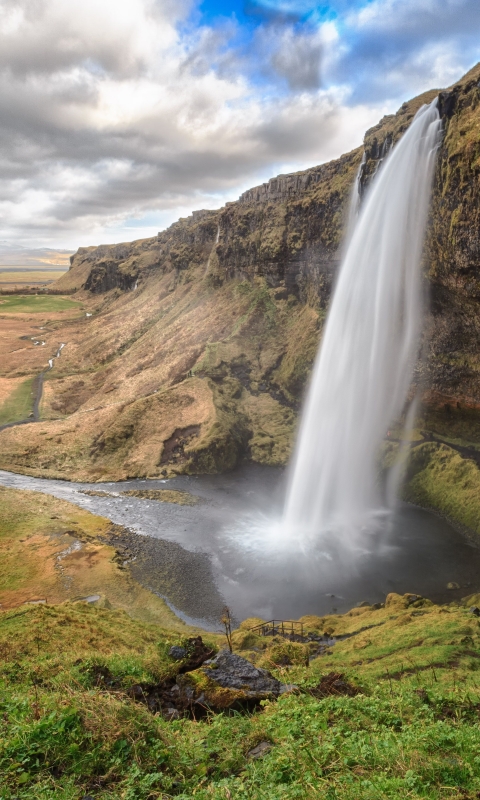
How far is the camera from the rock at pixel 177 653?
11.4 m

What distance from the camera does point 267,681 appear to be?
10.4 m

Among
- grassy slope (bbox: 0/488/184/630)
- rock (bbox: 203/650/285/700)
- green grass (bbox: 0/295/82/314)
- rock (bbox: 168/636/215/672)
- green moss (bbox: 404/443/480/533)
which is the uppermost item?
green grass (bbox: 0/295/82/314)

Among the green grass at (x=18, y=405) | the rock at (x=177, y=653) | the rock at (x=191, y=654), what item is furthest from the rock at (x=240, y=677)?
the green grass at (x=18, y=405)

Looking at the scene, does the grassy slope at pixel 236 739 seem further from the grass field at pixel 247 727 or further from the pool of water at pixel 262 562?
the pool of water at pixel 262 562

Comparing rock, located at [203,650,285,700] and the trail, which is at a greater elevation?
rock, located at [203,650,285,700]

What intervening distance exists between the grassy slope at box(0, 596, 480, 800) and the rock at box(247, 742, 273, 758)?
83 millimetres

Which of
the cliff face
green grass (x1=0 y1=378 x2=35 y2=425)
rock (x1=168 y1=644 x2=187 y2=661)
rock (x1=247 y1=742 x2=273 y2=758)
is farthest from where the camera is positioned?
green grass (x1=0 y1=378 x2=35 y2=425)

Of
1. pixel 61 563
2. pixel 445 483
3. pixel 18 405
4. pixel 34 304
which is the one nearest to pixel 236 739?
pixel 61 563

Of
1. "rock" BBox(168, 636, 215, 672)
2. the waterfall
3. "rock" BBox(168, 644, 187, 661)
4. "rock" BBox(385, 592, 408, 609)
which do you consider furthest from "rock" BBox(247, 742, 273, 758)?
the waterfall

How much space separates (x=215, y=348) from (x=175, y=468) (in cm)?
1739

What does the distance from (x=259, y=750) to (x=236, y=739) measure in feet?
1.57

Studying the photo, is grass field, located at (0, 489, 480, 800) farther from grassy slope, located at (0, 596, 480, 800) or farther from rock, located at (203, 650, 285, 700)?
rock, located at (203, 650, 285, 700)

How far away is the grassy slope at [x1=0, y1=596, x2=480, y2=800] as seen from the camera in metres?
6.09

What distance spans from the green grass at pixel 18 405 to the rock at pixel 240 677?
155 ft
